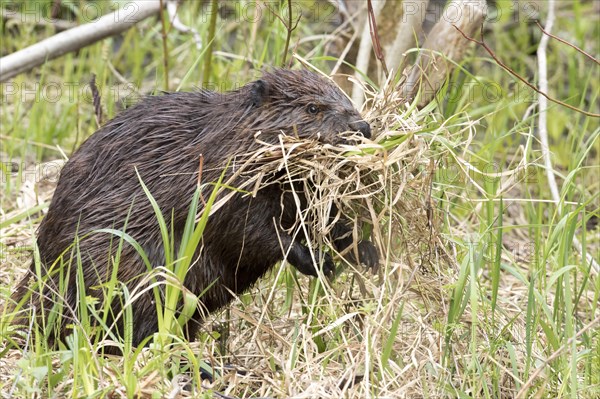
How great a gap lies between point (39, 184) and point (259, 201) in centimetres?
185

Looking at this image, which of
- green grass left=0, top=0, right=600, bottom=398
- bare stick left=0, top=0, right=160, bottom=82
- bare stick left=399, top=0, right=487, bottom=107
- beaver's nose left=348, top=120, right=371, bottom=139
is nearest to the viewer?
green grass left=0, top=0, right=600, bottom=398

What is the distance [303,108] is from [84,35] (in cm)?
198

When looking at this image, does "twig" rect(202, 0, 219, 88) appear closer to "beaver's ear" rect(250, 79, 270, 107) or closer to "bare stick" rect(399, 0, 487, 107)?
"bare stick" rect(399, 0, 487, 107)

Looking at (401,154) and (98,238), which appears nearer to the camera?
(401,154)

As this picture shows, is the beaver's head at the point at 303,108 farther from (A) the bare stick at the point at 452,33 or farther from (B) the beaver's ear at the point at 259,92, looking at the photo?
(A) the bare stick at the point at 452,33

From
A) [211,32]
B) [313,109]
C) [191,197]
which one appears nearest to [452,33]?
[211,32]

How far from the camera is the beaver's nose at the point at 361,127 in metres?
3.06

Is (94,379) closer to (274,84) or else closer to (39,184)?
(274,84)

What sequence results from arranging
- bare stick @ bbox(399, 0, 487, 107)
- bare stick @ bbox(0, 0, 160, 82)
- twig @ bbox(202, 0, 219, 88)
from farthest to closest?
bare stick @ bbox(0, 0, 160, 82) < twig @ bbox(202, 0, 219, 88) < bare stick @ bbox(399, 0, 487, 107)

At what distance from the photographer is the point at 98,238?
321 cm

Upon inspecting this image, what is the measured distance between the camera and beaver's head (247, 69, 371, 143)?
308cm

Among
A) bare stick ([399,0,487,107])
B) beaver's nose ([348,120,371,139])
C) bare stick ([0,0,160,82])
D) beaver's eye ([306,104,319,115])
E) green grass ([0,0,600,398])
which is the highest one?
A: bare stick ([399,0,487,107])

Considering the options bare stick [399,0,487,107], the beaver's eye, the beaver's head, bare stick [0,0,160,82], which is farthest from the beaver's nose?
bare stick [0,0,160,82]

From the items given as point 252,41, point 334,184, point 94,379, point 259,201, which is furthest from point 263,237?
point 252,41
